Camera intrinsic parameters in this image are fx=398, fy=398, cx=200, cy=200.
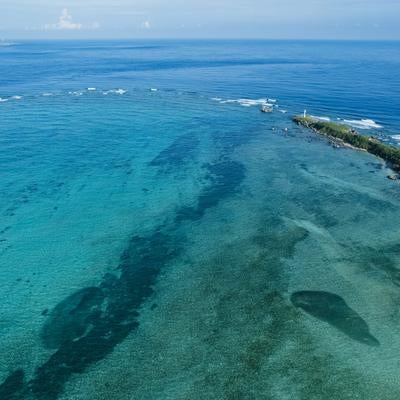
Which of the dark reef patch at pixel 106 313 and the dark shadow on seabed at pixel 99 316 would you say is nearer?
the dark shadow on seabed at pixel 99 316

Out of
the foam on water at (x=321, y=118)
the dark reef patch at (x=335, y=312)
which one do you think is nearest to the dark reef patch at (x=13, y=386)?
the dark reef patch at (x=335, y=312)

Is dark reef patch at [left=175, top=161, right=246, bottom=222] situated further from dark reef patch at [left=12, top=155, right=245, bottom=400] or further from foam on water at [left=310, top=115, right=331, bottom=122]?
foam on water at [left=310, top=115, right=331, bottom=122]

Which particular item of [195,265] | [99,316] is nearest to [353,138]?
[195,265]

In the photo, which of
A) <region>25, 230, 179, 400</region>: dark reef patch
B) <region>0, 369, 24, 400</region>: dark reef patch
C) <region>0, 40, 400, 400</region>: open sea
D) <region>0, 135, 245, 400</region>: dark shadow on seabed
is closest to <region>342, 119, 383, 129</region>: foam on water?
<region>0, 40, 400, 400</region>: open sea

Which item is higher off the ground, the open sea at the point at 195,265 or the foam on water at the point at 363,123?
the foam on water at the point at 363,123

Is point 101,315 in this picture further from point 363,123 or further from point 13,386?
point 363,123

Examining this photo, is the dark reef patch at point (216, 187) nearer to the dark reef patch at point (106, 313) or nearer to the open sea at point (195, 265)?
the open sea at point (195, 265)
